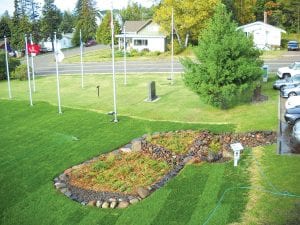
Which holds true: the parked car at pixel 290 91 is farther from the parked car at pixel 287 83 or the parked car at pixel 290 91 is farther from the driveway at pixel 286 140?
the driveway at pixel 286 140

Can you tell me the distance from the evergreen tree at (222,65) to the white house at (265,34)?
111 feet

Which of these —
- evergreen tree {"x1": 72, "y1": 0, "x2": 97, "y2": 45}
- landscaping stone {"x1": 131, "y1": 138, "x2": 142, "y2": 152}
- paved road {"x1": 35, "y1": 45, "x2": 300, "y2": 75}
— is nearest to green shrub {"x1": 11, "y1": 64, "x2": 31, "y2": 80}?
paved road {"x1": 35, "y1": 45, "x2": 300, "y2": 75}

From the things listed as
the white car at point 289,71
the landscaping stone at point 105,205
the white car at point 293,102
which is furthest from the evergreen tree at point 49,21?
the landscaping stone at point 105,205

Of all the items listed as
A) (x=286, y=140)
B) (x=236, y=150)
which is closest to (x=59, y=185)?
(x=236, y=150)

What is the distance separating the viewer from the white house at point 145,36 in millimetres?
65688

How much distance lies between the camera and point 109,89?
1508 inches

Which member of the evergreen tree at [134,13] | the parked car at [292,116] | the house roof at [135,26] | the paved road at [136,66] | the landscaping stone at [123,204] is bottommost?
the landscaping stone at [123,204]

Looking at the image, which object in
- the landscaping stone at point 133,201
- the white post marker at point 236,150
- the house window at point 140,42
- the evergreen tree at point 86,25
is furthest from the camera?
the evergreen tree at point 86,25

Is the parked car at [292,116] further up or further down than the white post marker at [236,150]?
further up

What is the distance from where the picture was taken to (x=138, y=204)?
1578 centimetres

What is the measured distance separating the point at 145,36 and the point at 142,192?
52.5 metres

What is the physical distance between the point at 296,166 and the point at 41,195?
10.7 metres

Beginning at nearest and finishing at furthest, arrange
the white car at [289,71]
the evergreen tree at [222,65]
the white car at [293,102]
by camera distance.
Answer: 1. the white car at [293,102]
2. the evergreen tree at [222,65]
3. the white car at [289,71]

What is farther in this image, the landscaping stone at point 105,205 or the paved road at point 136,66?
the paved road at point 136,66
